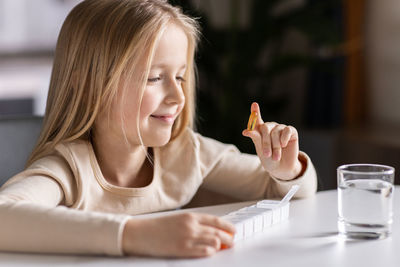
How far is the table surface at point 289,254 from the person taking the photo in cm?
75

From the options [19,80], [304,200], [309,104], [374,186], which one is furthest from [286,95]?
[374,186]

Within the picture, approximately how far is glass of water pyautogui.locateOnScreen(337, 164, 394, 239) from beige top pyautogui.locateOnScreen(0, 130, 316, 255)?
28 cm

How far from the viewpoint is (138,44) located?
1.07 metres

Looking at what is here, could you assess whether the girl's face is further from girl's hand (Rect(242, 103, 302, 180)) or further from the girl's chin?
girl's hand (Rect(242, 103, 302, 180))

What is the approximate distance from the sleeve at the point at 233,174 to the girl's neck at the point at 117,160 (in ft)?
0.47

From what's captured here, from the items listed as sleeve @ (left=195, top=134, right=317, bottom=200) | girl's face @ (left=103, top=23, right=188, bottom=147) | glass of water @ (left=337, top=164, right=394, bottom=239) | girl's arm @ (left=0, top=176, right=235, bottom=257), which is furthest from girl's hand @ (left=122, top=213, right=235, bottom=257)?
sleeve @ (left=195, top=134, right=317, bottom=200)

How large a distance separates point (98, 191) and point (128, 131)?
12 centimetres

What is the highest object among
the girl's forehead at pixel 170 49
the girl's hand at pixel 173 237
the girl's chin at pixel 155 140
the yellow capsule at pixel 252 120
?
the girl's forehead at pixel 170 49

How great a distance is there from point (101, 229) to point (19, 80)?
2706 millimetres

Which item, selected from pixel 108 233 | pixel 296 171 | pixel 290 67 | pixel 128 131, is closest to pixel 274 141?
pixel 296 171

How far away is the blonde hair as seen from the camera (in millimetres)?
1079

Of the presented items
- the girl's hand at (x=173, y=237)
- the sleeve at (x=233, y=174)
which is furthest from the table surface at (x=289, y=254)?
the sleeve at (x=233, y=174)

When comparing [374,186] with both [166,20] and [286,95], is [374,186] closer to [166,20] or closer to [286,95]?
[166,20]

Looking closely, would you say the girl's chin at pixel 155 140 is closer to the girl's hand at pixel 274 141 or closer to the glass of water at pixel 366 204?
the girl's hand at pixel 274 141
